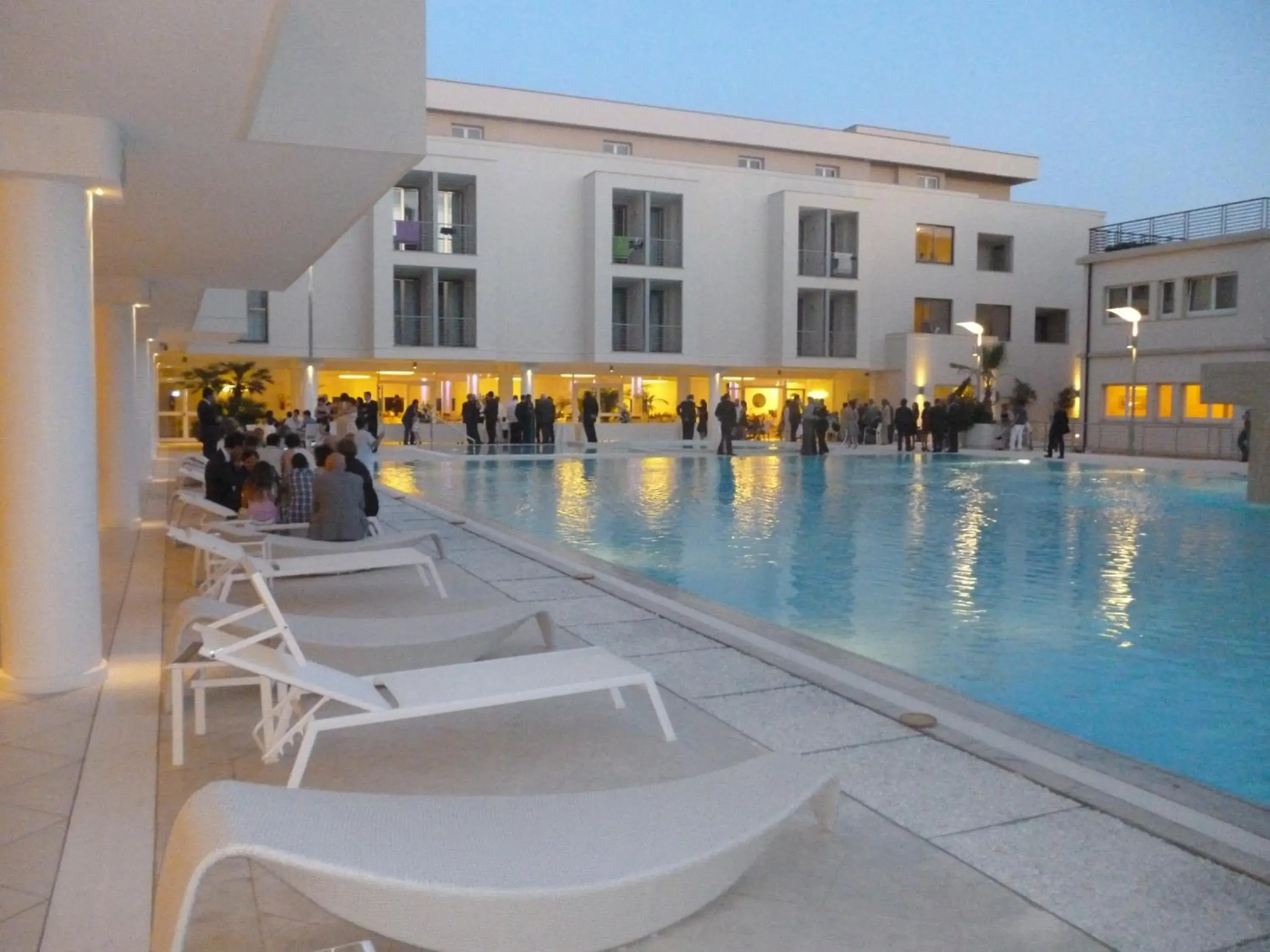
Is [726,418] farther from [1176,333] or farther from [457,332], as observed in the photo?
[1176,333]

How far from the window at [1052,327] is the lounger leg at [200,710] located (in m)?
43.1

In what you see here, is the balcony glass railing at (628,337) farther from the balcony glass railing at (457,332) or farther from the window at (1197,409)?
the window at (1197,409)

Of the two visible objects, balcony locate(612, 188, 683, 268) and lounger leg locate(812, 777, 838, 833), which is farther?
balcony locate(612, 188, 683, 268)

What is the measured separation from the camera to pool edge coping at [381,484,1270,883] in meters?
3.94

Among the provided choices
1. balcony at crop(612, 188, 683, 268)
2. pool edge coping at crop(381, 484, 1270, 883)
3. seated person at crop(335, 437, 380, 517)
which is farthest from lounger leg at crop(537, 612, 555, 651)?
balcony at crop(612, 188, 683, 268)

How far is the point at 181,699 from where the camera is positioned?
4.67 meters

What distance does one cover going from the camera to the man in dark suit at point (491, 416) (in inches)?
1268

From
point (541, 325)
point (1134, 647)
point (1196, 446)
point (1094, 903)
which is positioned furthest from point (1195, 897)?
point (541, 325)

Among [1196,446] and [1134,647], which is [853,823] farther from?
[1196,446]

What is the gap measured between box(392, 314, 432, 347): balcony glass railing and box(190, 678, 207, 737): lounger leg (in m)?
30.7

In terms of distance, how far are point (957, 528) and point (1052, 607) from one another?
485 cm

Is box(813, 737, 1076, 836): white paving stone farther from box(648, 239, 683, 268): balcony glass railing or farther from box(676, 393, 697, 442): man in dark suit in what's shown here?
box(648, 239, 683, 268): balcony glass railing

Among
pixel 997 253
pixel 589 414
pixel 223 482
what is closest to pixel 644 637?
pixel 223 482

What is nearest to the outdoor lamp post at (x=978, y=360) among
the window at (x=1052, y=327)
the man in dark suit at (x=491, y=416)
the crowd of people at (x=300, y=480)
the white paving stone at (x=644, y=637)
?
the window at (x=1052, y=327)
